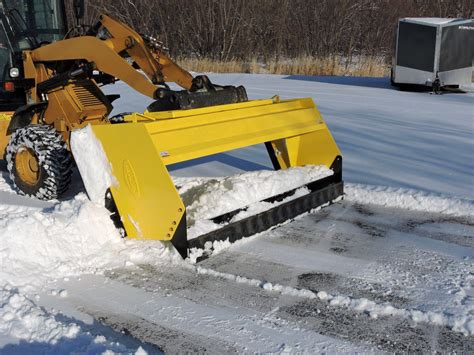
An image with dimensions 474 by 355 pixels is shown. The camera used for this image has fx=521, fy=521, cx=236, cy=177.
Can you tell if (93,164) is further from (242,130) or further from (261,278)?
(261,278)

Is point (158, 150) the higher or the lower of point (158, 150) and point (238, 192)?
the higher

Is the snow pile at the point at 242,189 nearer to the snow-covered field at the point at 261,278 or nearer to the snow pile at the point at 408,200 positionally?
the snow-covered field at the point at 261,278

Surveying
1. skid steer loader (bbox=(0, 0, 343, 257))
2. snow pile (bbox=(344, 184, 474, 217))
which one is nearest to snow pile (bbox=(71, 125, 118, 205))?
skid steer loader (bbox=(0, 0, 343, 257))

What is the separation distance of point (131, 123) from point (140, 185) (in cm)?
47

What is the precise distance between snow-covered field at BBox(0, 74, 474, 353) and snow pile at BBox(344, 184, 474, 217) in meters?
0.02

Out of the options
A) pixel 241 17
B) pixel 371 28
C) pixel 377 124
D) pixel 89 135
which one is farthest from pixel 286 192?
pixel 371 28

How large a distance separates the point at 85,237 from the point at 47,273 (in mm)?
430

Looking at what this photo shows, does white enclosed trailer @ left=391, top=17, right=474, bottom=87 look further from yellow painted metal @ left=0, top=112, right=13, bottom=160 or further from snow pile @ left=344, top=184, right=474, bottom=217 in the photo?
yellow painted metal @ left=0, top=112, right=13, bottom=160

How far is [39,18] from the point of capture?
6.36 metres

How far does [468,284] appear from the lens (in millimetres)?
3414

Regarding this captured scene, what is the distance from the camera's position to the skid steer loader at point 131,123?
387cm

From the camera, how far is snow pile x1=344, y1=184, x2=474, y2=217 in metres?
4.95

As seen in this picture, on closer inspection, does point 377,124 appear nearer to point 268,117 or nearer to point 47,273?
point 268,117

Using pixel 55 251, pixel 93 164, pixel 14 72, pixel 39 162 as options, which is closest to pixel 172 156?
pixel 93 164
